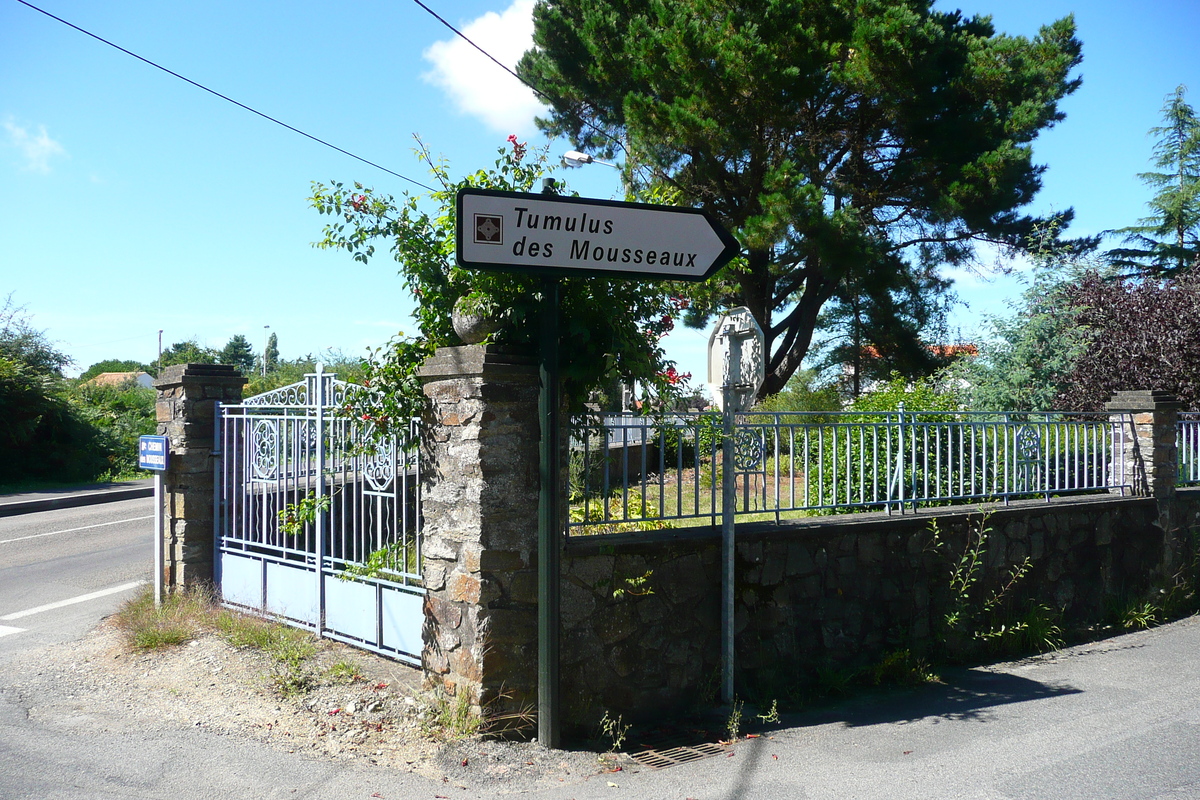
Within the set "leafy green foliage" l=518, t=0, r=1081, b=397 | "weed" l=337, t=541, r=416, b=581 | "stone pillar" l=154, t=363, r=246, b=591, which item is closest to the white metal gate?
"weed" l=337, t=541, r=416, b=581

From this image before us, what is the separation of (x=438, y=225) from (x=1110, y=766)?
15.7 ft

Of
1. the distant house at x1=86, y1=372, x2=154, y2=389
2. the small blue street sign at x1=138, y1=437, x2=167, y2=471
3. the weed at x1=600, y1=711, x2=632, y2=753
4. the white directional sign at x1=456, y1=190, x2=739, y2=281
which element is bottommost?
the weed at x1=600, y1=711, x2=632, y2=753

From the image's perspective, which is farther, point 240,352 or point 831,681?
point 240,352

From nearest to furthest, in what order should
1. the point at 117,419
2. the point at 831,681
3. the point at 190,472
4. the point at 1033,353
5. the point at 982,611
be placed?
the point at 831,681
the point at 982,611
the point at 190,472
the point at 1033,353
the point at 117,419

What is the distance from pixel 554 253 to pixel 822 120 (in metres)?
14.9

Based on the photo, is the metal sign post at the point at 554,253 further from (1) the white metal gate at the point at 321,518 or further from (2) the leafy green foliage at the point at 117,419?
(2) the leafy green foliage at the point at 117,419

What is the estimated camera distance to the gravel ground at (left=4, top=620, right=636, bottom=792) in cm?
429

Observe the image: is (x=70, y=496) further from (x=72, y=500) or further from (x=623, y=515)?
(x=623, y=515)

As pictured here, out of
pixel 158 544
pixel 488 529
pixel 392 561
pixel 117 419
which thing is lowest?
pixel 158 544

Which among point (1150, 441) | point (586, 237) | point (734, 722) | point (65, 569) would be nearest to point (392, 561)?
point (734, 722)

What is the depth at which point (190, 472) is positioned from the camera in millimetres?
6992

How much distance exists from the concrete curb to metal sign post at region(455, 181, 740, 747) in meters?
14.3

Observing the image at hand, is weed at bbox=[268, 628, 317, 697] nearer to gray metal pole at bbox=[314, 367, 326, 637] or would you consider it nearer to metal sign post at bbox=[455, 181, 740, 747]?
gray metal pole at bbox=[314, 367, 326, 637]

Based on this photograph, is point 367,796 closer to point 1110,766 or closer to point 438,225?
point 438,225
